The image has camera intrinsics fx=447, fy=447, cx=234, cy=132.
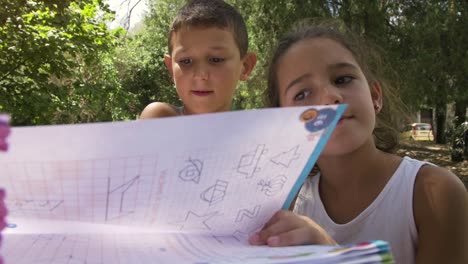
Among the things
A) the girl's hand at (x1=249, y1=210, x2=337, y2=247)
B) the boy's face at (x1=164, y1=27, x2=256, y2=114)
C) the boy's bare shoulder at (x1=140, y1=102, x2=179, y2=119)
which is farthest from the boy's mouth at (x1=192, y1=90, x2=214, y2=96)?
the girl's hand at (x1=249, y1=210, x2=337, y2=247)

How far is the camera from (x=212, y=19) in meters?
1.31

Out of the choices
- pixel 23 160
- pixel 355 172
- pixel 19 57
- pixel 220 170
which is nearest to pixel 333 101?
pixel 355 172

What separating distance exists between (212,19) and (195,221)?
95 cm

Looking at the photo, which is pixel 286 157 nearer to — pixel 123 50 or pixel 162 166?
pixel 162 166

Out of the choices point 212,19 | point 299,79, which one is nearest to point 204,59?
point 212,19

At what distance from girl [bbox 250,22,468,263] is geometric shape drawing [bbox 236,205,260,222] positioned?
0.55ft

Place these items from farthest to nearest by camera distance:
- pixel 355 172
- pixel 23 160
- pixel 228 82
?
pixel 228 82 → pixel 355 172 → pixel 23 160

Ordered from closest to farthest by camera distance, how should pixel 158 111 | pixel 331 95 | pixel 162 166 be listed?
pixel 162 166
pixel 331 95
pixel 158 111

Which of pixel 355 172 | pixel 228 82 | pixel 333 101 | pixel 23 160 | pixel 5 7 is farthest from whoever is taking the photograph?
pixel 5 7

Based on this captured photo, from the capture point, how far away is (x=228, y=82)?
1.24 meters

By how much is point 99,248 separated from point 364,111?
0.51 meters

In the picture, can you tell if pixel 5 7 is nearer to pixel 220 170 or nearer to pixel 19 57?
pixel 19 57

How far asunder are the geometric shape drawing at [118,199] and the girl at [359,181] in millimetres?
309

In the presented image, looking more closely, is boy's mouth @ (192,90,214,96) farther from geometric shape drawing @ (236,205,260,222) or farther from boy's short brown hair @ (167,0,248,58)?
geometric shape drawing @ (236,205,260,222)
